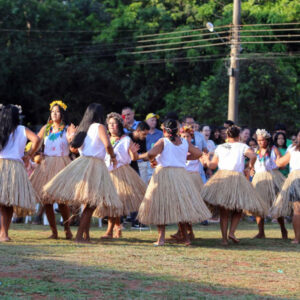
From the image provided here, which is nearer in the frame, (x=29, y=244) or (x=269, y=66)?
(x=29, y=244)

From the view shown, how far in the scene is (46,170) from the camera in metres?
9.66

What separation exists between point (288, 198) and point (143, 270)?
167 inches

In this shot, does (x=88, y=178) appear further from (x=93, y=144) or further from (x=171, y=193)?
(x=171, y=193)

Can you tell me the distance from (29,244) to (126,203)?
1.83 meters

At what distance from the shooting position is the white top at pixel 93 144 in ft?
29.3

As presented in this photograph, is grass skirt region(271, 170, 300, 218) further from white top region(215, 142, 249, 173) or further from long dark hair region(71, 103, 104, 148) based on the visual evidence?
long dark hair region(71, 103, 104, 148)

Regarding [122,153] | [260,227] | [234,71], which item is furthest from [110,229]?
[234,71]

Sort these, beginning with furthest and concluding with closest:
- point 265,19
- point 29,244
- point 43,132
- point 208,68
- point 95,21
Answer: point 95,21, point 208,68, point 265,19, point 43,132, point 29,244

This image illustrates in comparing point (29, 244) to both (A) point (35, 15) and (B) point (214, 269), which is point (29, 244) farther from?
(A) point (35, 15)

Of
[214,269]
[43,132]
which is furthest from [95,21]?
[214,269]

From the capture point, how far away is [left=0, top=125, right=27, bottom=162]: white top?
902 centimetres

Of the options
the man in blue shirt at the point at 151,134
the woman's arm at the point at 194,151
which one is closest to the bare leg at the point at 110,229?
the woman's arm at the point at 194,151

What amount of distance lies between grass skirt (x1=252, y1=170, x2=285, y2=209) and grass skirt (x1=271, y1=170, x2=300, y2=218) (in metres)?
0.73

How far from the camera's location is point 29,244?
28.3 feet
